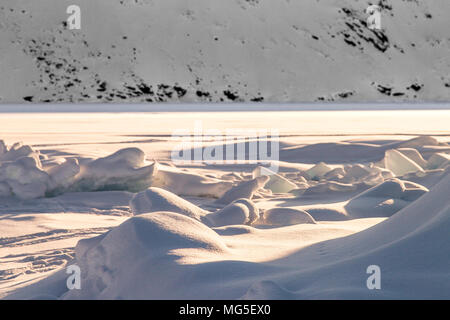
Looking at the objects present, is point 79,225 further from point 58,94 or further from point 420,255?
point 58,94

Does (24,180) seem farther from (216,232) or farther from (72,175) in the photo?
(216,232)

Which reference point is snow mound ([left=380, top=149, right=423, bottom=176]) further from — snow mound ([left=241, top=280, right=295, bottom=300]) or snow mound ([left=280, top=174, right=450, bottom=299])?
snow mound ([left=241, top=280, right=295, bottom=300])

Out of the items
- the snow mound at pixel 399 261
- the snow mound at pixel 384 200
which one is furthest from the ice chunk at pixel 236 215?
the snow mound at pixel 399 261

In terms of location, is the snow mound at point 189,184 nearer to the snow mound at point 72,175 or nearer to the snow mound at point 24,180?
the snow mound at point 72,175

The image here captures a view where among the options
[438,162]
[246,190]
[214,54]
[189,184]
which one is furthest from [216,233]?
[214,54]

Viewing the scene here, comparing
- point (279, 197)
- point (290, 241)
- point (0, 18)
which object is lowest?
point (290, 241)

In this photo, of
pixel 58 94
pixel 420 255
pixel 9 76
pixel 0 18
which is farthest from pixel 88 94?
pixel 420 255
